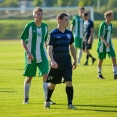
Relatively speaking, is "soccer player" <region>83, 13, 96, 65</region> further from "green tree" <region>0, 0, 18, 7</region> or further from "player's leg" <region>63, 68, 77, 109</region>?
"green tree" <region>0, 0, 18, 7</region>

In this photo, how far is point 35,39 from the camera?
1299 centimetres

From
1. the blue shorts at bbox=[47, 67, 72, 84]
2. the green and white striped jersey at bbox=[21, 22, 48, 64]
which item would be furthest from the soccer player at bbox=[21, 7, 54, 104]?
the blue shorts at bbox=[47, 67, 72, 84]

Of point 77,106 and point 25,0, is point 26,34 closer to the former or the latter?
point 77,106

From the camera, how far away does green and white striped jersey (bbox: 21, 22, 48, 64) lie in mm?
12883

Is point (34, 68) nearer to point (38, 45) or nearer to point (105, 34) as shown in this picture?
point (38, 45)

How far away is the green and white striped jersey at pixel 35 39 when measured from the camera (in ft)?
42.3

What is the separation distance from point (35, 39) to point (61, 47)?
1001 millimetres

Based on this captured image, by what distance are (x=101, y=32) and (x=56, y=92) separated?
390cm

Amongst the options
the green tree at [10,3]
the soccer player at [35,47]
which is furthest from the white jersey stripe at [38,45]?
the green tree at [10,3]

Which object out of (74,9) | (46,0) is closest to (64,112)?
(74,9)

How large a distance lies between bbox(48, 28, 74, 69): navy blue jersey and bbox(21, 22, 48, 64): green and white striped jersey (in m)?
0.82

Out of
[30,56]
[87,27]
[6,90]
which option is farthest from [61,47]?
[87,27]

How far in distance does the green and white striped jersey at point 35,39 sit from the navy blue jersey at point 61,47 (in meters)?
0.82

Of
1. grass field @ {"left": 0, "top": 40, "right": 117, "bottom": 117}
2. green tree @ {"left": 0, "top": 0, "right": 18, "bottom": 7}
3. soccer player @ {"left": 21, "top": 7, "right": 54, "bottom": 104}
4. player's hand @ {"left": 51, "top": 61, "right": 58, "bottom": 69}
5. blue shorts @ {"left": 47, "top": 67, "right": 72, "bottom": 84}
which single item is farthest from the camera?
green tree @ {"left": 0, "top": 0, "right": 18, "bottom": 7}
